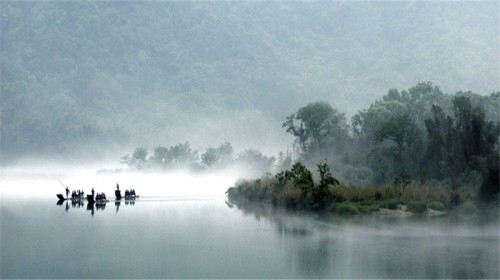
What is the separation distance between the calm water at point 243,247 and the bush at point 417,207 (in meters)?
4.32

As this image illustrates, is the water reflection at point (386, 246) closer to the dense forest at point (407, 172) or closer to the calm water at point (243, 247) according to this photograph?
the calm water at point (243, 247)

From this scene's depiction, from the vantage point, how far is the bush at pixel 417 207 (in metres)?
54.2

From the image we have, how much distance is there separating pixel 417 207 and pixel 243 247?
2100 centimetres

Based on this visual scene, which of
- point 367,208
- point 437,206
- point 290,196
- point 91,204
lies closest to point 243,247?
point 367,208

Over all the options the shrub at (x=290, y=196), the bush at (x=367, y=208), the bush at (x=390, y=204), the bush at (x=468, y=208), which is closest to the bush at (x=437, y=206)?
the bush at (x=468, y=208)

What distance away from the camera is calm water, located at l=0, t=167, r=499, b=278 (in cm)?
2964

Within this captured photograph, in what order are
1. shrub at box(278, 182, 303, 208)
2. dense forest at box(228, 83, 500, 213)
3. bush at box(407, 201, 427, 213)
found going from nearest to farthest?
bush at box(407, 201, 427, 213) → dense forest at box(228, 83, 500, 213) → shrub at box(278, 182, 303, 208)

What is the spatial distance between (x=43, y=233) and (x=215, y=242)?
10.4 m

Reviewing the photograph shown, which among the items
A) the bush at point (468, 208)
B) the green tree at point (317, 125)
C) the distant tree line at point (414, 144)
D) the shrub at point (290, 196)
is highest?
the green tree at point (317, 125)

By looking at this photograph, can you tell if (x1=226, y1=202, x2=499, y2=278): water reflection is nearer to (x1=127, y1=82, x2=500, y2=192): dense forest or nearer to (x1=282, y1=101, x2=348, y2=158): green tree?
(x1=127, y1=82, x2=500, y2=192): dense forest

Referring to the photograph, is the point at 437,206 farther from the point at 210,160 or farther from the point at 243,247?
the point at 210,160

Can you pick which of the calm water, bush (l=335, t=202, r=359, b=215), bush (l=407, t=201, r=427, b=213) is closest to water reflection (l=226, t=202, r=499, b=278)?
the calm water

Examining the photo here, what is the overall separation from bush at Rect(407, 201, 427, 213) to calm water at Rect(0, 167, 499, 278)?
432 centimetres

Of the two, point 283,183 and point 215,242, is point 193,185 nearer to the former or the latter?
point 283,183
